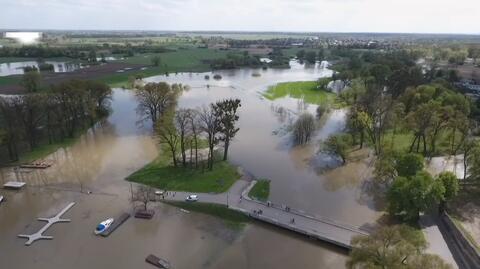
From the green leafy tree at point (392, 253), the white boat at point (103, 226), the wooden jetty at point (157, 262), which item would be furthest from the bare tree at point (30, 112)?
the green leafy tree at point (392, 253)

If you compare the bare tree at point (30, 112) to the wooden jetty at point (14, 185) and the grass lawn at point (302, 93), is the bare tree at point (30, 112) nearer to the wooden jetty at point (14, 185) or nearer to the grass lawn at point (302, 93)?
the wooden jetty at point (14, 185)

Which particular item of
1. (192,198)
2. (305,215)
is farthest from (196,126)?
(305,215)

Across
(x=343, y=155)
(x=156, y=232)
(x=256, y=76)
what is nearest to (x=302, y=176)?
(x=343, y=155)

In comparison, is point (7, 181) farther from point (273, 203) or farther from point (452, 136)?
point (452, 136)

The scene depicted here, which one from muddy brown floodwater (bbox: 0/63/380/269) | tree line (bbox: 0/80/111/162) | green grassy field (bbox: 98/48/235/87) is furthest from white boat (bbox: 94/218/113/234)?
green grassy field (bbox: 98/48/235/87)

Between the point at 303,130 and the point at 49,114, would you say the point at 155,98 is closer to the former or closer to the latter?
the point at 49,114

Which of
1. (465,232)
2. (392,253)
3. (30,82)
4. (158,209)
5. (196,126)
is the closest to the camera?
(392,253)
